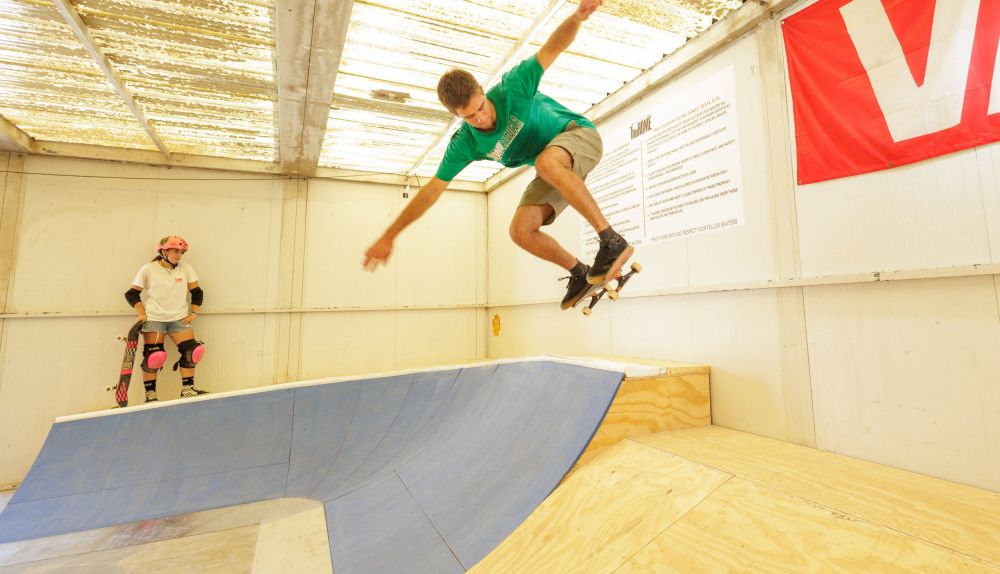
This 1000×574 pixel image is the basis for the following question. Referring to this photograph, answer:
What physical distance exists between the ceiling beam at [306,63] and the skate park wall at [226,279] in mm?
1609

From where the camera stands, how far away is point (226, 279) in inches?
260

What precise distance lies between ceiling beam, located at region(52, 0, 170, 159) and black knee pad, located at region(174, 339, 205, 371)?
2.82 meters

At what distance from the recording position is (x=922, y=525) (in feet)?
5.57

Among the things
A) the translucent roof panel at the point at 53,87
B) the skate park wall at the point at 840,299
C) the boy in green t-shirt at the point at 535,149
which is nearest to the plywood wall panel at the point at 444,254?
the translucent roof panel at the point at 53,87

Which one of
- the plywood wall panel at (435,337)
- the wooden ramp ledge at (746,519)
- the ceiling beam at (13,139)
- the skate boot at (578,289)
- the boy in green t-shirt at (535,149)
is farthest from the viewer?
the plywood wall panel at (435,337)

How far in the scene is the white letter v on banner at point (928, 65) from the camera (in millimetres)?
2338

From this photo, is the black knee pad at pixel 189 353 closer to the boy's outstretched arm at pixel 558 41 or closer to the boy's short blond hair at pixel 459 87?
the boy's short blond hair at pixel 459 87

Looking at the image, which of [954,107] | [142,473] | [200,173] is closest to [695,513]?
[954,107]

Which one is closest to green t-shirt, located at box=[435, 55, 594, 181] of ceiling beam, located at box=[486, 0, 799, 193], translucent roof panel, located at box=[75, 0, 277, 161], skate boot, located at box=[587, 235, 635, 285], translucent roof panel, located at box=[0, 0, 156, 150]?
skate boot, located at box=[587, 235, 635, 285]

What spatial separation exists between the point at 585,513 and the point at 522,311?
196 inches

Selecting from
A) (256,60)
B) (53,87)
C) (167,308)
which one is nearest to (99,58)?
(53,87)

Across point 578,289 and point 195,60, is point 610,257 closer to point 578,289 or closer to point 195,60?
point 578,289

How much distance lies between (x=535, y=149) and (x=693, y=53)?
2.25 metres

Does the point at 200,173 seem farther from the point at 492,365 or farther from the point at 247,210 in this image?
the point at 492,365
